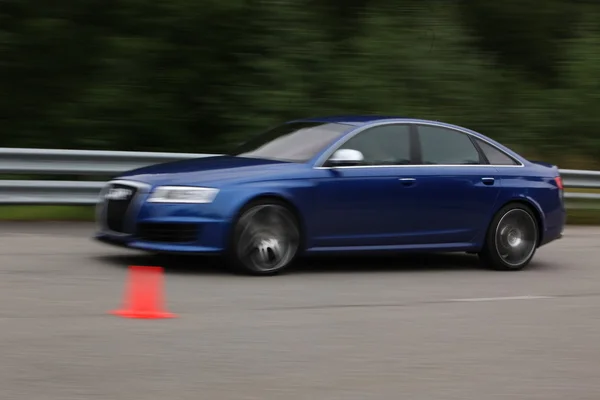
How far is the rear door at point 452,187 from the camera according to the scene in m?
10.8

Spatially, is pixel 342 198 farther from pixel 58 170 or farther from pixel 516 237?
pixel 58 170

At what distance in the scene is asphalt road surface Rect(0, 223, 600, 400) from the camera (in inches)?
242

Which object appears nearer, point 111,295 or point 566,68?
point 111,295

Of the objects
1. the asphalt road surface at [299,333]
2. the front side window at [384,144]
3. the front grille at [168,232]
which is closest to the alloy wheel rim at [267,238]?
the asphalt road surface at [299,333]

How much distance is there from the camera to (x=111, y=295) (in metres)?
8.60

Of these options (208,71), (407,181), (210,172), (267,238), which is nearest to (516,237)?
(407,181)

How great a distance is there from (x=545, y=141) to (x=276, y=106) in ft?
17.9

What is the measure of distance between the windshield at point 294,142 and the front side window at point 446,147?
868 mm

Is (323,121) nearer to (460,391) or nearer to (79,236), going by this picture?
(79,236)

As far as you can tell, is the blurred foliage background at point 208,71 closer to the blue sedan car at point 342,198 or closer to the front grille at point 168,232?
the blue sedan car at point 342,198

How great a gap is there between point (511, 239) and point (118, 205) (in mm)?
4086

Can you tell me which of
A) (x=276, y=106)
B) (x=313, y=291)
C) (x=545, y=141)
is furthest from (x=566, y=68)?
(x=313, y=291)

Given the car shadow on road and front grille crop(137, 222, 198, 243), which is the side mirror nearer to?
the car shadow on road

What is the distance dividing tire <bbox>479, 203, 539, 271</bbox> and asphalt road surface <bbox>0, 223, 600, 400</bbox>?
0.18 m
